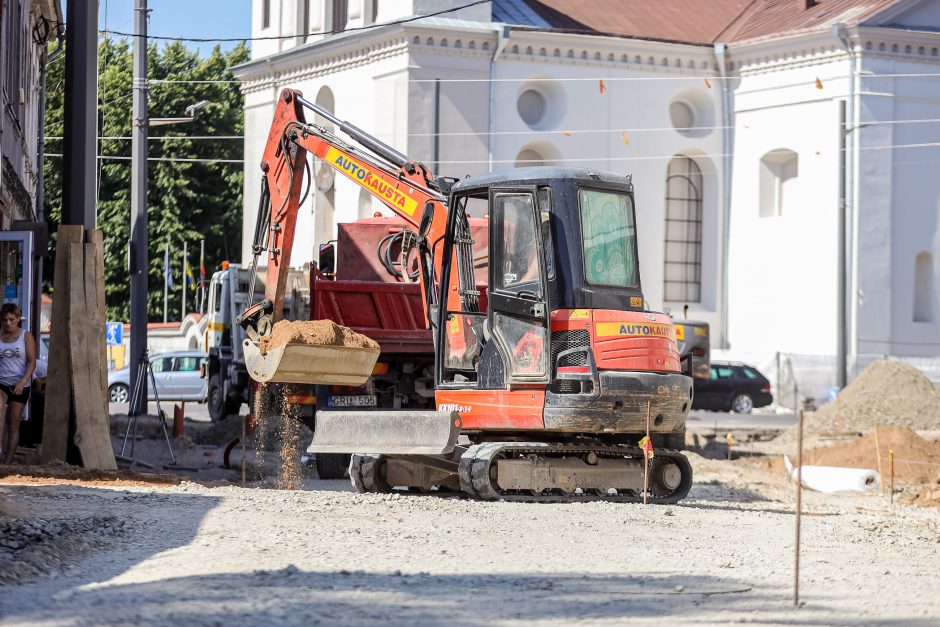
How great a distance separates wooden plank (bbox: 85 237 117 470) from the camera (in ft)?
55.1

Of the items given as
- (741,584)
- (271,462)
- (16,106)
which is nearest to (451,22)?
(16,106)

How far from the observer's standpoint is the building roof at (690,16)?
45.7 m

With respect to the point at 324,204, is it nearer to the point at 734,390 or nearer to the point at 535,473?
the point at 734,390

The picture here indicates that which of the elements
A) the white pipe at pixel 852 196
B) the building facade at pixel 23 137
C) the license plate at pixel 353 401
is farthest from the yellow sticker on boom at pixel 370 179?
the white pipe at pixel 852 196

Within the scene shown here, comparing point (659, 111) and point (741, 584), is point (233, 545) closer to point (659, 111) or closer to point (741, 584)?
point (741, 584)

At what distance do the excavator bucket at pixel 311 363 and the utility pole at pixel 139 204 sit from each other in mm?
9860

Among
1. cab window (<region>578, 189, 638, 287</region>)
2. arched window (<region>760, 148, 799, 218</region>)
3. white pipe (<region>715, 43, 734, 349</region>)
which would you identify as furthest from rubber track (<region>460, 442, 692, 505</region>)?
white pipe (<region>715, 43, 734, 349</region>)

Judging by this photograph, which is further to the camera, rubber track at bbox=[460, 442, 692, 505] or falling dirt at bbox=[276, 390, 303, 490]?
falling dirt at bbox=[276, 390, 303, 490]

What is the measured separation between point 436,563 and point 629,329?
5.14m

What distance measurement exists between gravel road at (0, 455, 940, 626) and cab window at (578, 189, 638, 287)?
2.16 m

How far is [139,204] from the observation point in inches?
1106

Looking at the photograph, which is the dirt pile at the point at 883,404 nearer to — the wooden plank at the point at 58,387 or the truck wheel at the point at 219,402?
the truck wheel at the point at 219,402

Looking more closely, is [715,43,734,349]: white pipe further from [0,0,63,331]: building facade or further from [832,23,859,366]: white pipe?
[0,0,63,331]: building facade

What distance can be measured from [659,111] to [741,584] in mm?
37817
